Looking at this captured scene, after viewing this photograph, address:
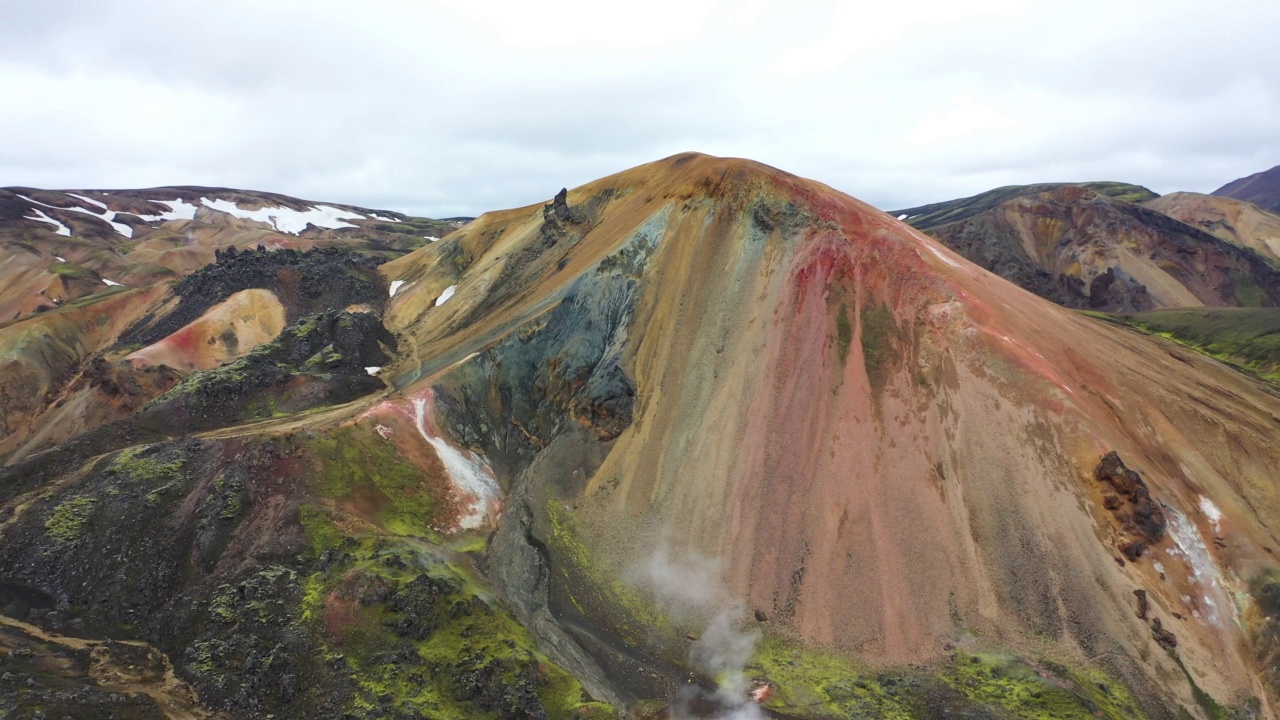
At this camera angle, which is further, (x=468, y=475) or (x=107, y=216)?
(x=107, y=216)

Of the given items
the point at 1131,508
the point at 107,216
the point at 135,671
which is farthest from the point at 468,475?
the point at 107,216

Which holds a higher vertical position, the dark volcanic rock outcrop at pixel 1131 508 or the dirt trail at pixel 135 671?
the dark volcanic rock outcrop at pixel 1131 508

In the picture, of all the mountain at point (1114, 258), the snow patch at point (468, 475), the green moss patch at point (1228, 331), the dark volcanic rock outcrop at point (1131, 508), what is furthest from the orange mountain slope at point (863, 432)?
the mountain at point (1114, 258)

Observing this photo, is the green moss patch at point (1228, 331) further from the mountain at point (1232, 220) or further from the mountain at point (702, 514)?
the mountain at point (1232, 220)

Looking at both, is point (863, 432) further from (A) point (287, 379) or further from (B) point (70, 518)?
(B) point (70, 518)

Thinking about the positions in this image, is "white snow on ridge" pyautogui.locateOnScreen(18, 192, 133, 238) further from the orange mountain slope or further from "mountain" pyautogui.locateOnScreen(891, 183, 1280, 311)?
"mountain" pyautogui.locateOnScreen(891, 183, 1280, 311)

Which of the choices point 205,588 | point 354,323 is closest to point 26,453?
point 354,323

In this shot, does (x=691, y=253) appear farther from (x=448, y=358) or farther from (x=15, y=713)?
(x=15, y=713)
